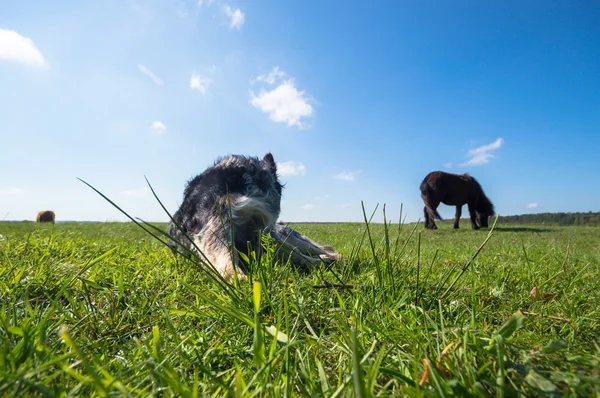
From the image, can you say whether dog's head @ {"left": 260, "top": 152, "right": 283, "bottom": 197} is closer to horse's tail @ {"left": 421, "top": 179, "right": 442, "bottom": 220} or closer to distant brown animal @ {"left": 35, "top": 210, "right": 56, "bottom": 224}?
horse's tail @ {"left": 421, "top": 179, "right": 442, "bottom": 220}

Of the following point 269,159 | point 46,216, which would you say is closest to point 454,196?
point 269,159

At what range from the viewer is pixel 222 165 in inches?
154

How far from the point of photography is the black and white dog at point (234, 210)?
3.16m

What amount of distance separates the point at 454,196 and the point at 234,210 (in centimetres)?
1498

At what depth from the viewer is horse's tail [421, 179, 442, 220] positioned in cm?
1436

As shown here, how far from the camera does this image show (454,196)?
15359mm

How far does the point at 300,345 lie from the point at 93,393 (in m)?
0.66

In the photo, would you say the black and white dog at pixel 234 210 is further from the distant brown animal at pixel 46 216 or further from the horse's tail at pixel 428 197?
the distant brown animal at pixel 46 216

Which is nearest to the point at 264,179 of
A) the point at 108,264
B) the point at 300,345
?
the point at 108,264

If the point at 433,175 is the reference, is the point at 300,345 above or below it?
below

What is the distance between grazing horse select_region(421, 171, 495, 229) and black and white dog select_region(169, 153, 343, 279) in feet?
40.5

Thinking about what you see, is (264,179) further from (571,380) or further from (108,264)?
(571,380)

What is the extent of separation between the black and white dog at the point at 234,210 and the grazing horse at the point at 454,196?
12.4 meters

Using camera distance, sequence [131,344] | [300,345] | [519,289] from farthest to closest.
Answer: [519,289], [131,344], [300,345]
